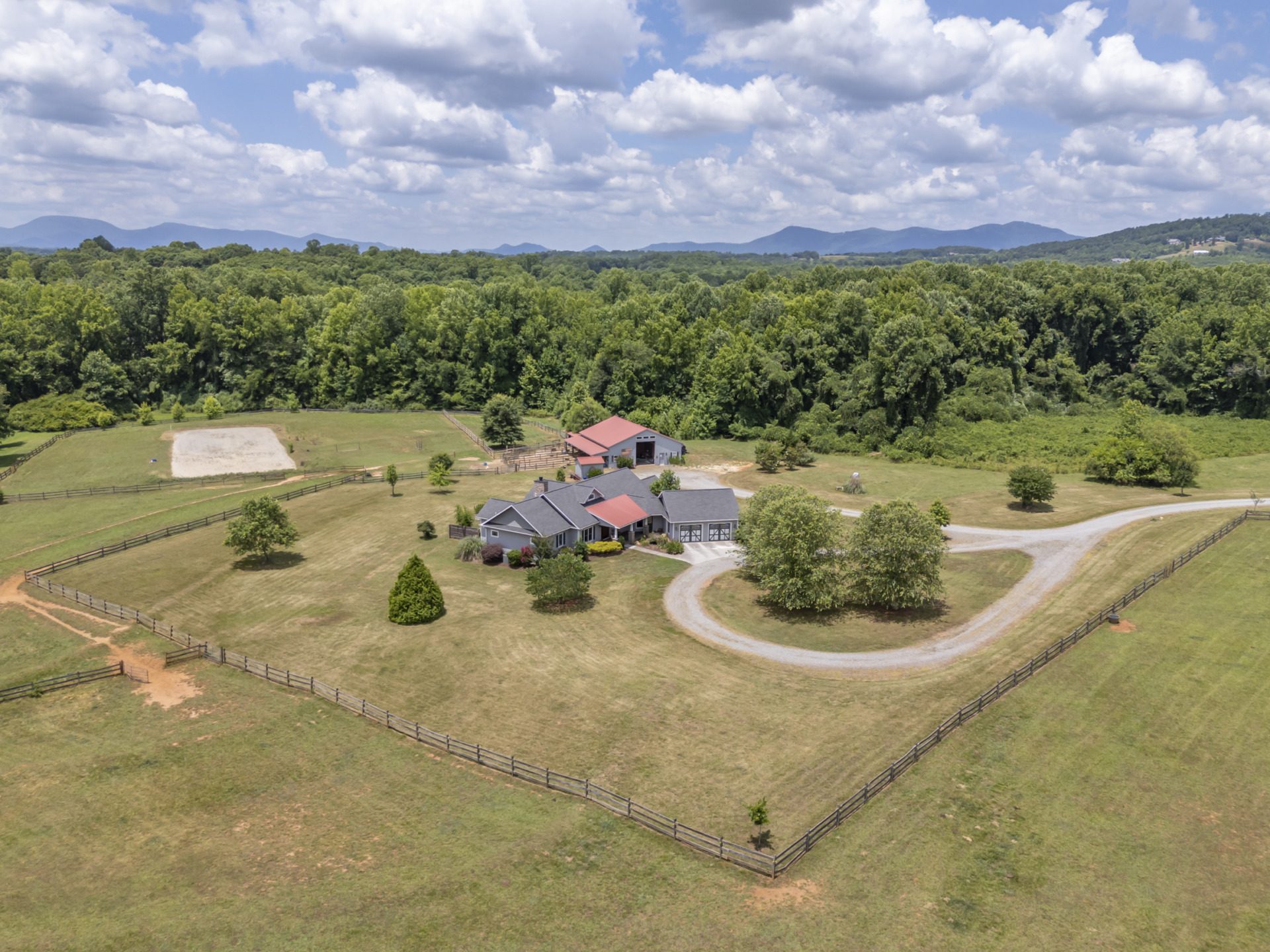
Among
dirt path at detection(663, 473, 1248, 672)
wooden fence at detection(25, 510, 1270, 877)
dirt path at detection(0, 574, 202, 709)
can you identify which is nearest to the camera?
wooden fence at detection(25, 510, 1270, 877)

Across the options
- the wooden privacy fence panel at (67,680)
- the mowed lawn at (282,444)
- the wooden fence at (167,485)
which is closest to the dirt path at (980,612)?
the wooden privacy fence panel at (67,680)

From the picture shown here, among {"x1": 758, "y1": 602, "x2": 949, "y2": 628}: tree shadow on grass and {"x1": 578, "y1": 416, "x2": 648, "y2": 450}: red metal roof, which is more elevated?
{"x1": 578, "y1": 416, "x2": 648, "y2": 450}: red metal roof

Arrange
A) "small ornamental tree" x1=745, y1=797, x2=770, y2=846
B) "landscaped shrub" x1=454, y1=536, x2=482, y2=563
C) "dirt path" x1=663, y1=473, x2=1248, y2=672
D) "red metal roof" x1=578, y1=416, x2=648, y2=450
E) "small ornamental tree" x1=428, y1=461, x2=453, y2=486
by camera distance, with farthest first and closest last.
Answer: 1. "red metal roof" x1=578, y1=416, x2=648, y2=450
2. "small ornamental tree" x1=428, y1=461, x2=453, y2=486
3. "landscaped shrub" x1=454, y1=536, x2=482, y2=563
4. "dirt path" x1=663, y1=473, x2=1248, y2=672
5. "small ornamental tree" x1=745, y1=797, x2=770, y2=846

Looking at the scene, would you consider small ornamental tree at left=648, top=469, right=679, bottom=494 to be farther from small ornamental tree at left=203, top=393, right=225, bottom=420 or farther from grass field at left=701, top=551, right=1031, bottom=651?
small ornamental tree at left=203, top=393, right=225, bottom=420

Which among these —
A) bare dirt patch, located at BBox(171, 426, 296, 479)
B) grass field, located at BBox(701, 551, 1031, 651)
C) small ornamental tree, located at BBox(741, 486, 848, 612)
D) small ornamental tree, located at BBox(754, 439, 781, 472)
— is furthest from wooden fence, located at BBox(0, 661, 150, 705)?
small ornamental tree, located at BBox(754, 439, 781, 472)

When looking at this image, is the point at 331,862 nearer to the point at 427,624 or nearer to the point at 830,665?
the point at 427,624

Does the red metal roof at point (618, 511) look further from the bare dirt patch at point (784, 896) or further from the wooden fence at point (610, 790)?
the bare dirt patch at point (784, 896)

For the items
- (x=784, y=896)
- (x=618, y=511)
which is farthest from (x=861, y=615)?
(x=784, y=896)
